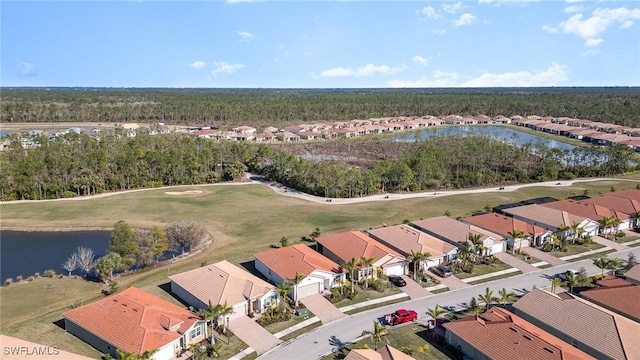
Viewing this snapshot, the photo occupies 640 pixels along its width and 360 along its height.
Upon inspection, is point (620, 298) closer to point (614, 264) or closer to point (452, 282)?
point (614, 264)

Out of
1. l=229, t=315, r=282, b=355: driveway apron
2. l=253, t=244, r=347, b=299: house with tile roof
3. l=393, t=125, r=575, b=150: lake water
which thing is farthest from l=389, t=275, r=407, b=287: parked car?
l=393, t=125, r=575, b=150: lake water

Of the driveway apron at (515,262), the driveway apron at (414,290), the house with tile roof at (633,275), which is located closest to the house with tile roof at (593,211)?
the driveway apron at (515,262)

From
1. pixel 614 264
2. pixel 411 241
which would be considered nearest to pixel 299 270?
pixel 411 241

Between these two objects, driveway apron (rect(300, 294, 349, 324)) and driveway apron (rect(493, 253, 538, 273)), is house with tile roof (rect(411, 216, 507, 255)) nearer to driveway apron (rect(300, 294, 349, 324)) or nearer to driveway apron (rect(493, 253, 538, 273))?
driveway apron (rect(493, 253, 538, 273))

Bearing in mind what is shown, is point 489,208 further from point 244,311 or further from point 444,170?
point 244,311

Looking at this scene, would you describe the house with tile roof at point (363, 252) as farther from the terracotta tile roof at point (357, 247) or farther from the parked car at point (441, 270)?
Result: the parked car at point (441, 270)
